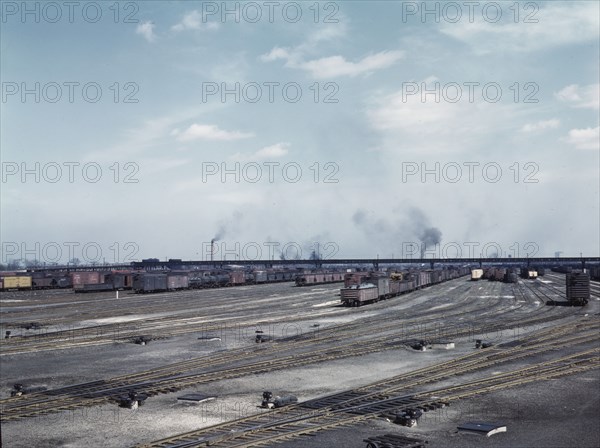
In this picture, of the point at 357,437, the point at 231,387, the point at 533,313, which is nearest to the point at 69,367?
the point at 231,387

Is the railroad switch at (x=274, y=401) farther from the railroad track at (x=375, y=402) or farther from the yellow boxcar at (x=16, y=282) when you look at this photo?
the yellow boxcar at (x=16, y=282)

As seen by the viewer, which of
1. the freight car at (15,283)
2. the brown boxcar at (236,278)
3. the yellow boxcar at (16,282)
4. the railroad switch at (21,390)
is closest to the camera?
the railroad switch at (21,390)

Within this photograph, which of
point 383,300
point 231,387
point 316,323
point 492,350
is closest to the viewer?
point 231,387

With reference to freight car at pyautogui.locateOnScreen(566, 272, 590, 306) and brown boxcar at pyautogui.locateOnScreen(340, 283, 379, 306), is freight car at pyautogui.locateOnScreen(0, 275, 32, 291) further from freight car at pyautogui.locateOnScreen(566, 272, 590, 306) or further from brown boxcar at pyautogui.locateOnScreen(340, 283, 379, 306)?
freight car at pyautogui.locateOnScreen(566, 272, 590, 306)

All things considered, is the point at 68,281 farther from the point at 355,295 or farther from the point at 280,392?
the point at 280,392

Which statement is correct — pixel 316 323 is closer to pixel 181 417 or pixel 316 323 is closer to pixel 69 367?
pixel 69 367

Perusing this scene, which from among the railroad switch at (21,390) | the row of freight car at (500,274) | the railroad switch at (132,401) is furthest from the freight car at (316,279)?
the railroad switch at (132,401)
